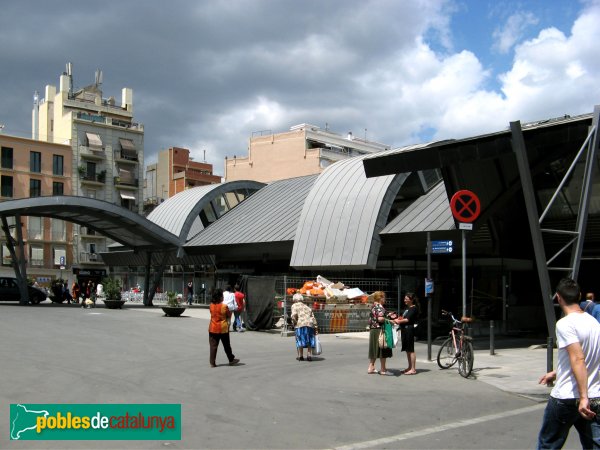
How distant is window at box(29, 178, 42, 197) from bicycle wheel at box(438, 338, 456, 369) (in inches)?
2369

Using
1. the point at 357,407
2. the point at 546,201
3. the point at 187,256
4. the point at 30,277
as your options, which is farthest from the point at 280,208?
the point at 30,277

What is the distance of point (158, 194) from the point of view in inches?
3693

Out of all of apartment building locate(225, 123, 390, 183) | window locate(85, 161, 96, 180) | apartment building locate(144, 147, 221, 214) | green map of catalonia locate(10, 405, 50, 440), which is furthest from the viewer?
apartment building locate(144, 147, 221, 214)

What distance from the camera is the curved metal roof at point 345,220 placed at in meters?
27.4

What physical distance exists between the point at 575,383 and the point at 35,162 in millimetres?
69289

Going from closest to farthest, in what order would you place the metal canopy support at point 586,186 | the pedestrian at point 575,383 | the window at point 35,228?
the pedestrian at point 575,383 < the metal canopy support at point 586,186 < the window at point 35,228

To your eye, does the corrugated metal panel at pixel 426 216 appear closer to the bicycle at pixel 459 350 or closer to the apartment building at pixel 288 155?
the bicycle at pixel 459 350

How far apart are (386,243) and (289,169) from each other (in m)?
54.5

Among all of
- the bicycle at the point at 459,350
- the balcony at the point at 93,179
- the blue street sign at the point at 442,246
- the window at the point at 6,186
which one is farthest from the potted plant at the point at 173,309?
the balcony at the point at 93,179

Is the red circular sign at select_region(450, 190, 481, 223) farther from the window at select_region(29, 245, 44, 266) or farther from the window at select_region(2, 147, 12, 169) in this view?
the window at select_region(2, 147, 12, 169)

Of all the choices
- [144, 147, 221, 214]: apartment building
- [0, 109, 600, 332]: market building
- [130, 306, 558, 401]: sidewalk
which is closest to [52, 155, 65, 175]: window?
[144, 147, 221, 214]: apartment building

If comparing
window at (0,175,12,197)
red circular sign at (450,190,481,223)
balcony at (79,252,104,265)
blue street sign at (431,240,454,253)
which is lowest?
blue street sign at (431,240,454,253)

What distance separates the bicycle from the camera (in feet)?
43.0

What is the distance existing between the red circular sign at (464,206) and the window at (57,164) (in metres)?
61.8
